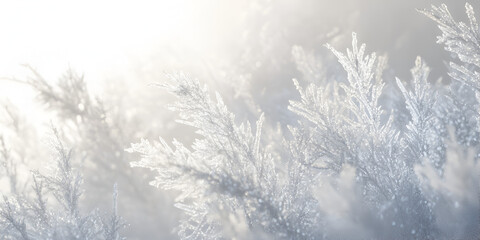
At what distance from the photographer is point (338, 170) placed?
5754 mm

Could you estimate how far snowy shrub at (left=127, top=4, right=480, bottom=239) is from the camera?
4.68m

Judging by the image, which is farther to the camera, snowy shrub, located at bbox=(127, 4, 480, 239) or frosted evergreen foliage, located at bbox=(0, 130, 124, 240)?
frosted evergreen foliage, located at bbox=(0, 130, 124, 240)

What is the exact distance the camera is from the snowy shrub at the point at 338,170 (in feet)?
15.3

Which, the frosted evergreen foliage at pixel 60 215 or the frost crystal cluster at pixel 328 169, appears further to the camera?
the frosted evergreen foliage at pixel 60 215

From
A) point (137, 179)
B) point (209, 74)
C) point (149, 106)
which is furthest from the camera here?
point (149, 106)

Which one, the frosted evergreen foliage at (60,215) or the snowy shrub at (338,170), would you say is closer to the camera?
the snowy shrub at (338,170)

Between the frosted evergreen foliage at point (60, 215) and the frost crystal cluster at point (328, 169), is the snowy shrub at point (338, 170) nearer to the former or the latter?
the frost crystal cluster at point (328, 169)

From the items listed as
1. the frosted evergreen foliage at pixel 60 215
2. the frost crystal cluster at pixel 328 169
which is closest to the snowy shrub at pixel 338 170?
the frost crystal cluster at pixel 328 169

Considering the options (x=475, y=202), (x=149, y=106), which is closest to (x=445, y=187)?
(x=475, y=202)

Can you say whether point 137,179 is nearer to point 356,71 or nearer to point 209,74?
point 209,74

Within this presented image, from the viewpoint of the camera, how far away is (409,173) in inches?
225

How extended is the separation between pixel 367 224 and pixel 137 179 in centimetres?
856

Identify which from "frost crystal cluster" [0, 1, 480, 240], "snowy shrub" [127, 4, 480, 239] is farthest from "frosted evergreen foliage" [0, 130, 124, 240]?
"snowy shrub" [127, 4, 480, 239]

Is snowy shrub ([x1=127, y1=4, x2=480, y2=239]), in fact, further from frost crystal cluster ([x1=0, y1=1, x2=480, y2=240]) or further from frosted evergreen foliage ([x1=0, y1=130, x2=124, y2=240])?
frosted evergreen foliage ([x1=0, y1=130, x2=124, y2=240])
